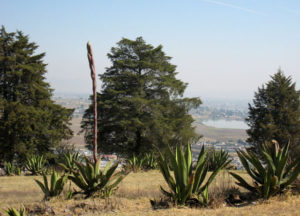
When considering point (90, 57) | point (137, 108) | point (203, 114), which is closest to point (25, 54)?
point (137, 108)

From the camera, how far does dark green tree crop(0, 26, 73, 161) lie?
20422 mm

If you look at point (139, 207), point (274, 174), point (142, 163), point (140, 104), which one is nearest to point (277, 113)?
point (140, 104)

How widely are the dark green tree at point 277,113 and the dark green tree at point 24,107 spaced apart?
49.7 ft

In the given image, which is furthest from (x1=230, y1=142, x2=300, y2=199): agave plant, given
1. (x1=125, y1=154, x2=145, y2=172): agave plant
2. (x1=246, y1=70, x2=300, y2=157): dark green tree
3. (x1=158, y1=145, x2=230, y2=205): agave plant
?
(x1=246, y1=70, x2=300, y2=157): dark green tree

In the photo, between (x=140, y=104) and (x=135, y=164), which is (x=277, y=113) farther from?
(x=135, y=164)

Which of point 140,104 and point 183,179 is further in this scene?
point 140,104

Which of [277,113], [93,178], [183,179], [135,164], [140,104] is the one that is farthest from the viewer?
[277,113]

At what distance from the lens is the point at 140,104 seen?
73.2ft

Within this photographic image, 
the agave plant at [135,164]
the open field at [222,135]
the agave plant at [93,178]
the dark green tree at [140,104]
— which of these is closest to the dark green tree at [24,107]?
the dark green tree at [140,104]

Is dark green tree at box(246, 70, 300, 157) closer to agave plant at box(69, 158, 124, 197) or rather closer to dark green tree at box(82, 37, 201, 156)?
dark green tree at box(82, 37, 201, 156)

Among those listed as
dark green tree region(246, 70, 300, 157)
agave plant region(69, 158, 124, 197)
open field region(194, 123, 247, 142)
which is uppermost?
dark green tree region(246, 70, 300, 157)

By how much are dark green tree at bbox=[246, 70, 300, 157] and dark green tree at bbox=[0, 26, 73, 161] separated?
1514cm

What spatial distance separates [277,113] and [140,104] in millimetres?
11831

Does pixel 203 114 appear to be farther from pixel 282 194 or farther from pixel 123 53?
pixel 282 194
